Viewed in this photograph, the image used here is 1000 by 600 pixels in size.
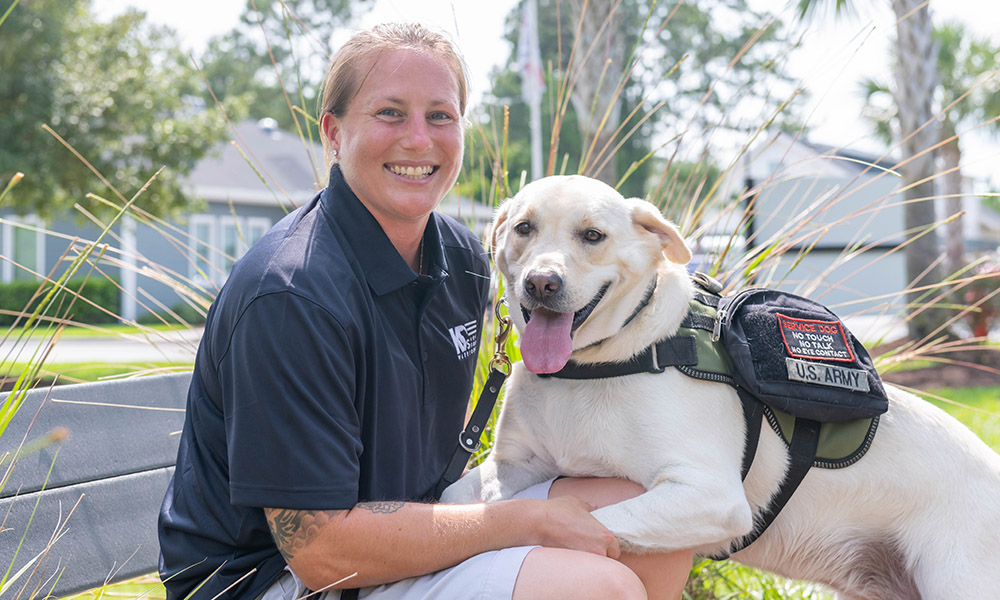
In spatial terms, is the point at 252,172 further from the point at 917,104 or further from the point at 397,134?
the point at 397,134

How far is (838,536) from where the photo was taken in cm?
219

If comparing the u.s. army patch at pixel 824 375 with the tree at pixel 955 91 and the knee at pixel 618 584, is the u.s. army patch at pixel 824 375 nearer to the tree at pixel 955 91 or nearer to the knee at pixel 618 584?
the knee at pixel 618 584

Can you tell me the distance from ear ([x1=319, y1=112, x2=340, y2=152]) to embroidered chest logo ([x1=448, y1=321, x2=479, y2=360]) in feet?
2.15

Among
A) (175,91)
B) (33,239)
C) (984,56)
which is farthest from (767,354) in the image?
(984,56)

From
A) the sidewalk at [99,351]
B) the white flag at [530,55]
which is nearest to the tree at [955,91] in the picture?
the white flag at [530,55]

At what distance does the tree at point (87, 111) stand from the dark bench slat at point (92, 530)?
890 centimetres

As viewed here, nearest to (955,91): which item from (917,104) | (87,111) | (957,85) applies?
(957,85)

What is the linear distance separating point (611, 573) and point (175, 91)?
14.1 metres

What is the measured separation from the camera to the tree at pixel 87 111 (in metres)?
10.8

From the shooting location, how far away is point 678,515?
1.90 meters

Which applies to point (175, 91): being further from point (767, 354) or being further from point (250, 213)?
point (767, 354)

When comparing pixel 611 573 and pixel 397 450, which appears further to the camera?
pixel 397 450

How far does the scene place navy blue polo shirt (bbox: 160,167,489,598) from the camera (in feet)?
5.55

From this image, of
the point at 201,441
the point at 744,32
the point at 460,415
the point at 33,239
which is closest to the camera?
the point at 201,441
